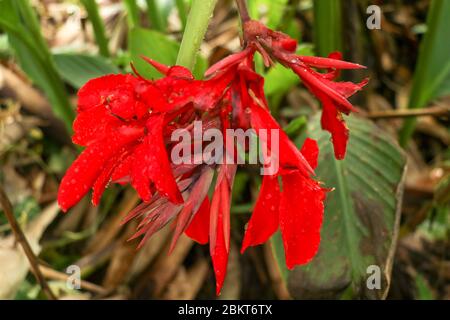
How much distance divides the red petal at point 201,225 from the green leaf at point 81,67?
60 cm

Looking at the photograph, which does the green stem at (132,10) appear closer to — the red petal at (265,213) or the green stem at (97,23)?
the green stem at (97,23)

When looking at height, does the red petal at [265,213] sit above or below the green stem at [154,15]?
below

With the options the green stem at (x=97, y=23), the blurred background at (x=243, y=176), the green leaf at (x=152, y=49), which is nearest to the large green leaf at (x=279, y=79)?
the blurred background at (x=243, y=176)

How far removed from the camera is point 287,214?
0.58 metres

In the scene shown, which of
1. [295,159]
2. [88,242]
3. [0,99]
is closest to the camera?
[295,159]

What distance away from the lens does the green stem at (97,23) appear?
122cm

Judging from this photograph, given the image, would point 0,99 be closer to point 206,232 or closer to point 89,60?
point 89,60

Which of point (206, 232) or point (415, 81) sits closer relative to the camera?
point (206, 232)

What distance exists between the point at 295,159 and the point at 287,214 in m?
0.06

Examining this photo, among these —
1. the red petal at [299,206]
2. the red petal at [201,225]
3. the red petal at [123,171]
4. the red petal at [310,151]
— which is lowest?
the red petal at [201,225]

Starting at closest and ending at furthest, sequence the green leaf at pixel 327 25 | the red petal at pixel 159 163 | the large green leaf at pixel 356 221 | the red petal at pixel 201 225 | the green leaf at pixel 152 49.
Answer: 1. the red petal at pixel 159 163
2. the red petal at pixel 201 225
3. the large green leaf at pixel 356 221
4. the green leaf at pixel 152 49
5. the green leaf at pixel 327 25

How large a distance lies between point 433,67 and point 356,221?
530mm
